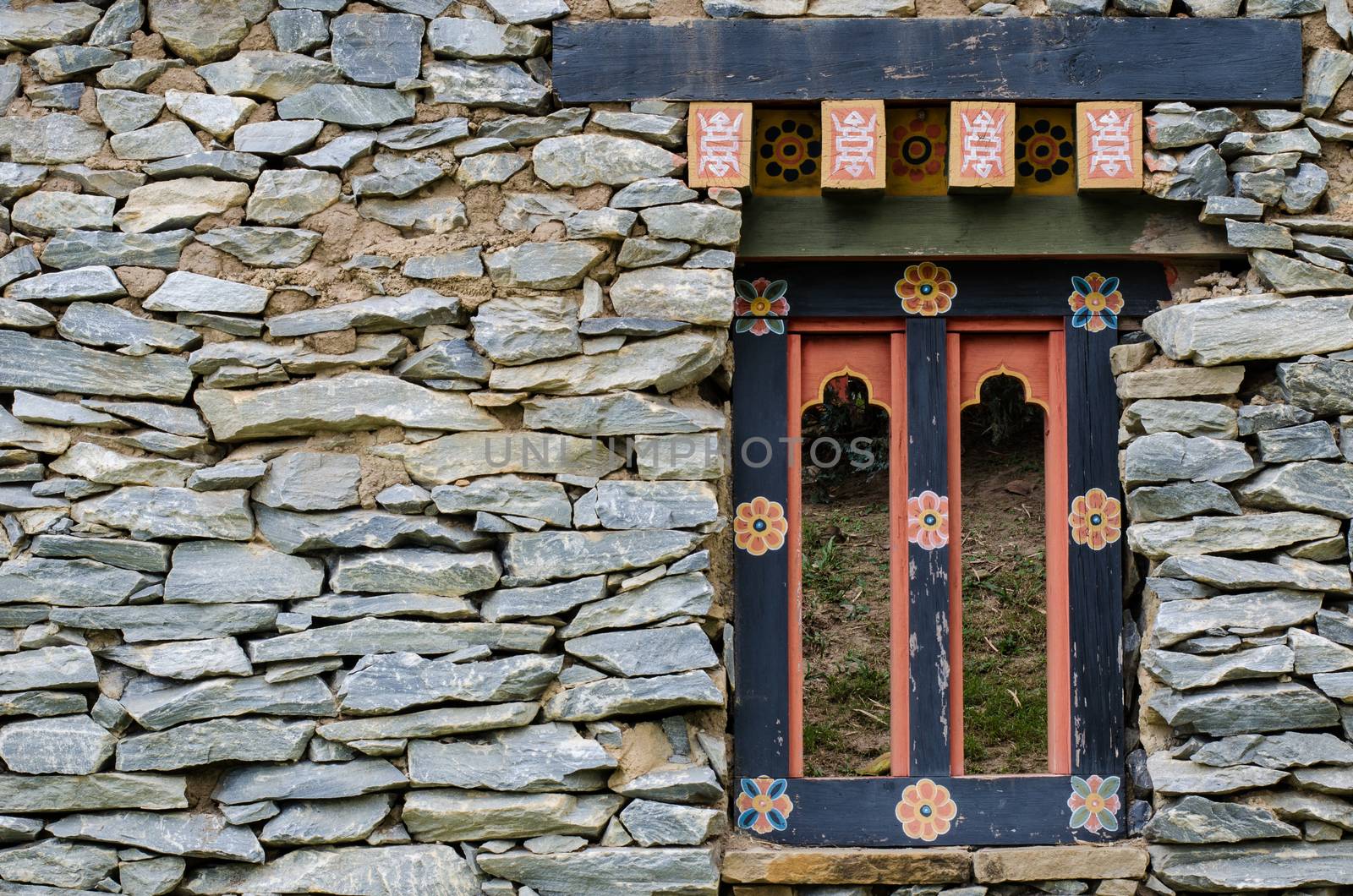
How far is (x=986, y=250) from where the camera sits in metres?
3.18

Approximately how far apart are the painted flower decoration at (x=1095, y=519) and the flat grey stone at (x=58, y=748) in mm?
2504

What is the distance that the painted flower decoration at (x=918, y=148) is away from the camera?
319 centimetres

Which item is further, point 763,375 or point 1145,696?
point 763,375

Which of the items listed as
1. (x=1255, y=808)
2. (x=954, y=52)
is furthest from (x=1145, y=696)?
(x=954, y=52)

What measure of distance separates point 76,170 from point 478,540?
136 cm

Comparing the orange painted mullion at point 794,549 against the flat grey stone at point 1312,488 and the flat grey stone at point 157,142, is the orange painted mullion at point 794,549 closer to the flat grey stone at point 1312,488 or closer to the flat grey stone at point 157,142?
the flat grey stone at point 1312,488

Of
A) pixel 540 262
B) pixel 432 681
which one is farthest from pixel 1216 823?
pixel 540 262

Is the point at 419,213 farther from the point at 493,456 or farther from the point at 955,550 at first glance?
the point at 955,550

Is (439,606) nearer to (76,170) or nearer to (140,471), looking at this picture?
(140,471)

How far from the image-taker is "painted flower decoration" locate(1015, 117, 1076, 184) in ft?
10.5

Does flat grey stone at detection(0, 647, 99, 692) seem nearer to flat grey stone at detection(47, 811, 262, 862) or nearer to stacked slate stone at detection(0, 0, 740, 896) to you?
stacked slate stone at detection(0, 0, 740, 896)

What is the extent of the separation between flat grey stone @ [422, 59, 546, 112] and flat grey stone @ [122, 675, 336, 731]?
1.48 metres

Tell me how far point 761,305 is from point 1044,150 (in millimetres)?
836

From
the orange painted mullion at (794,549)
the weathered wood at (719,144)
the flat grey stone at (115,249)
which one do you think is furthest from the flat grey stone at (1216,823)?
the flat grey stone at (115,249)
